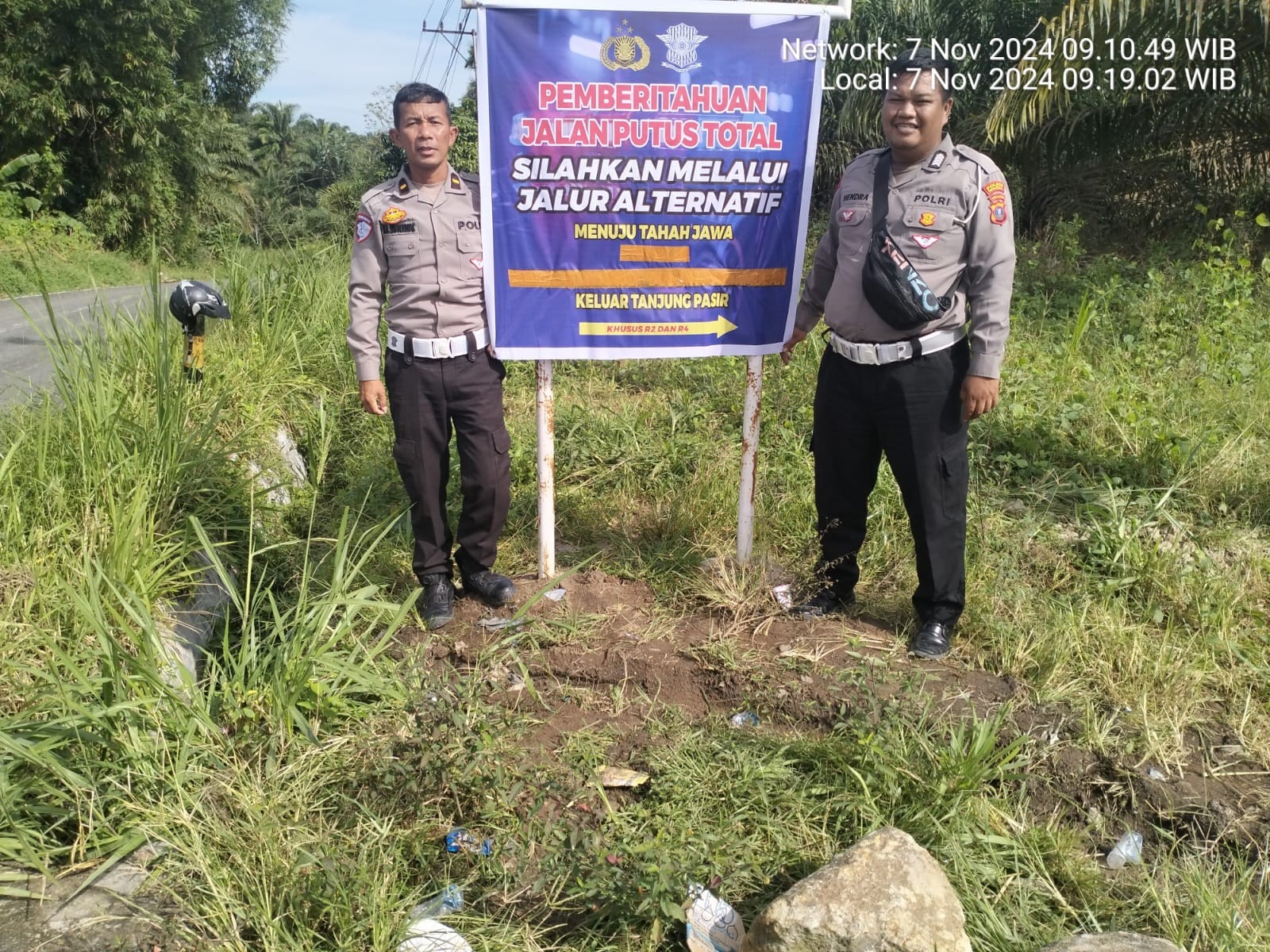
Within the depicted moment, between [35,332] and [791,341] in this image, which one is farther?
[35,332]

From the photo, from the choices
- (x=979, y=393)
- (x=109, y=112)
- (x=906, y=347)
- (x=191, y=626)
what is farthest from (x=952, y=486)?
(x=109, y=112)

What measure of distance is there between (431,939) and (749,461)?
211cm

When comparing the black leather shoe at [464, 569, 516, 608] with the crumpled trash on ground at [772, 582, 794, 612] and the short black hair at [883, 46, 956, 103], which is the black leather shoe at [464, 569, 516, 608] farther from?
the short black hair at [883, 46, 956, 103]

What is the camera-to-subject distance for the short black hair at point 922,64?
2857 mm

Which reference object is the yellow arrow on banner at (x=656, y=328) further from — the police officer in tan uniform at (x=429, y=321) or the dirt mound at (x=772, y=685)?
the dirt mound at (x=772, y=685)

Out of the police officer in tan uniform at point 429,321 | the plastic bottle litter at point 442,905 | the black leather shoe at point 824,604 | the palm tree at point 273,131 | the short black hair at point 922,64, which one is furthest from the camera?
A: the palm tree at point 273,131

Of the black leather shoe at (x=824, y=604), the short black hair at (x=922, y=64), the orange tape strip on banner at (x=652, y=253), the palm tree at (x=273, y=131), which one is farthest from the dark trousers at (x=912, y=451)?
the palm tree at (x=273, y=131)

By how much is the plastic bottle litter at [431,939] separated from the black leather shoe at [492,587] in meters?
1.50

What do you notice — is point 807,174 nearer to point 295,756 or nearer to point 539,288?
point 539,288

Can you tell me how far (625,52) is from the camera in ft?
10.1

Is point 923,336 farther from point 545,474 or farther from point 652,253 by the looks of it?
point 545,474

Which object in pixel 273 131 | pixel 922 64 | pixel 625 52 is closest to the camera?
pixel 922 64

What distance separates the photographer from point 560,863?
2.09 metres

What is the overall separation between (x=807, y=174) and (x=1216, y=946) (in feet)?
8.43
